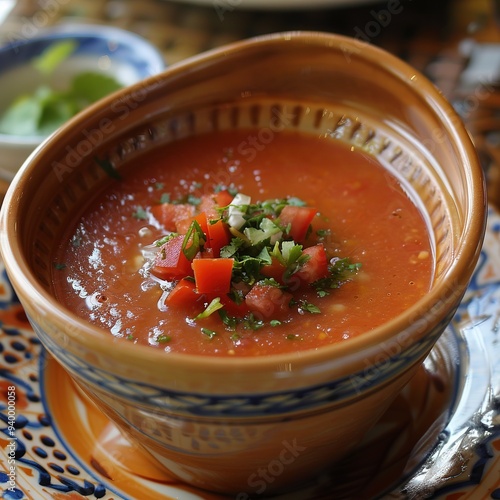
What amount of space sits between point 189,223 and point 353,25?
68.5 inches

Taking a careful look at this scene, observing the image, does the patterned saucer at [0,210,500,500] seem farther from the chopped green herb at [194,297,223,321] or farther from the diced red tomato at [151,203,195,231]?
the diced red tomato at [151,203,195,231]

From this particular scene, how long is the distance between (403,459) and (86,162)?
998 millimetres

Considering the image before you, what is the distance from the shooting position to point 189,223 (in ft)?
5.54

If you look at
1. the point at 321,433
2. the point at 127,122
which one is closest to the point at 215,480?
the point at 321,433

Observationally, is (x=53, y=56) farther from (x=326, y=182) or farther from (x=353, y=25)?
(x=326, y=182)

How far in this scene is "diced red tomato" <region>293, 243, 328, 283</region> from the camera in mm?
1556

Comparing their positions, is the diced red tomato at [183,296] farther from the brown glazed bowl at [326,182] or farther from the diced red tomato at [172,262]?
the brown glazed bowl at [326,182]

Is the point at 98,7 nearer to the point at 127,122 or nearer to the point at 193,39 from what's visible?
the point at 193,39

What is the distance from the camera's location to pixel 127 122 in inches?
76.0

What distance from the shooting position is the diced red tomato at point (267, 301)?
4.85 ft

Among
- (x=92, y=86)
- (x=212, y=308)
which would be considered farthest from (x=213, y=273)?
(x=92, y=86)


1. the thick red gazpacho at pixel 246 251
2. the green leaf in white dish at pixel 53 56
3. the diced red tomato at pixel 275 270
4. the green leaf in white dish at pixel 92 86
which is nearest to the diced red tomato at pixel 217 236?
the thick red gazpacho at pixel 246 251

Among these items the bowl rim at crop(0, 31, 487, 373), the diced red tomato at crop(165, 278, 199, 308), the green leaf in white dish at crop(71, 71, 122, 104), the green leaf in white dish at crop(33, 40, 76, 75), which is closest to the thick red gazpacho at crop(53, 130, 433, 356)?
the diced red tomato at crop(165, 278, 199, 308)

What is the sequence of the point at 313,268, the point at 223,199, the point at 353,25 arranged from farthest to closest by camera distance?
the point at 353,25 → the point at 223,199 → the point at 313,268
